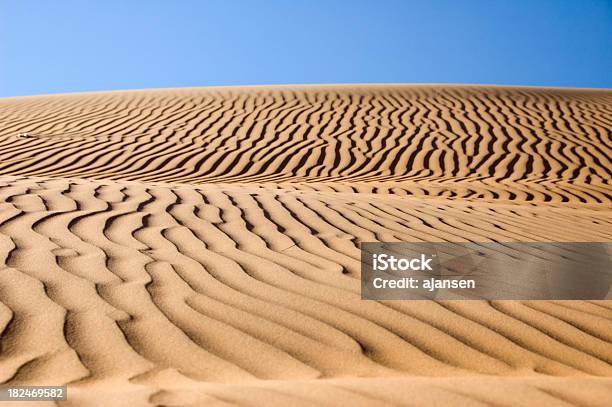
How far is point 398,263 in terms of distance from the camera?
11.7 ft

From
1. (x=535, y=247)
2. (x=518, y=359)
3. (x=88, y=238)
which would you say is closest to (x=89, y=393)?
(x=518, y=359)

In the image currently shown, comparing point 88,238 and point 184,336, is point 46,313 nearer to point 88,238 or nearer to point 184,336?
point 184,336

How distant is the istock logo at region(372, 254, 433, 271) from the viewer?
348cm

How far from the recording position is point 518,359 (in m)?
2.41

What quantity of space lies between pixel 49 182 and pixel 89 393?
14.1ft
